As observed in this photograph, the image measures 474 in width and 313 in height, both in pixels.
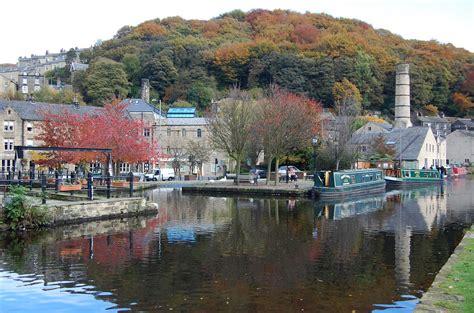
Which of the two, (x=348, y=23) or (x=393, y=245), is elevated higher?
(x=348, y=23)

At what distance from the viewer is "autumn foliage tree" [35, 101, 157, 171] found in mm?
39688

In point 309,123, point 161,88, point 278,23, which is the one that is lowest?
point 309,123

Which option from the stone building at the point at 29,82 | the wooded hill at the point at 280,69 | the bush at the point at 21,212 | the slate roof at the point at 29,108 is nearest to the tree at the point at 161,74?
the wooded hill at the point at 280,69

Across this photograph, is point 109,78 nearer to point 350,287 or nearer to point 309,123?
point 309,123

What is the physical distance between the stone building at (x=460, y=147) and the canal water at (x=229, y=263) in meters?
77.1

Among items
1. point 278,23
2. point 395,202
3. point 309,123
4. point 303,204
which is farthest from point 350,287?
point 278,23

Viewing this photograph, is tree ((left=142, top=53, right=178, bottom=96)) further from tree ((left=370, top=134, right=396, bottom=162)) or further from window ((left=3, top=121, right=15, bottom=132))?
tree ((left=370, top=134, right=396, bottom=162))

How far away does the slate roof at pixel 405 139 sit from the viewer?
224ft

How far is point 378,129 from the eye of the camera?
79.1 m

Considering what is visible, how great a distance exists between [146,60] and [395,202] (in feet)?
274

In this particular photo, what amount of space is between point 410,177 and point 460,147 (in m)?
49.2

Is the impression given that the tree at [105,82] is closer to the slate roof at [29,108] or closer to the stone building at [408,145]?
the slate roof at [29,108]

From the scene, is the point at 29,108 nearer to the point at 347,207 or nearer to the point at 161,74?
the point at 347,207

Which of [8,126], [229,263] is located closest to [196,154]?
[8,126]
